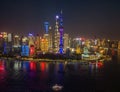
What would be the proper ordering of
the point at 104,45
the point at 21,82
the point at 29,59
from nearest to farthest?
1. the point at 21,82
2. the point at 29,59
3. the point at 104,45

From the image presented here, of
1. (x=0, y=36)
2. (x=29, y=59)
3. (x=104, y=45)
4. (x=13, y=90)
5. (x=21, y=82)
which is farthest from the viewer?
(x=104, y=45)

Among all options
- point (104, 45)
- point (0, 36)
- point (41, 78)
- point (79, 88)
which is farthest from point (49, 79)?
point (104, 45)

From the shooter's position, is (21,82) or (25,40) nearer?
(21,82)

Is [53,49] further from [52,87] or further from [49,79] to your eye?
[52,87]

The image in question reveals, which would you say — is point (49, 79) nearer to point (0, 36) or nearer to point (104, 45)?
point (0, 36)

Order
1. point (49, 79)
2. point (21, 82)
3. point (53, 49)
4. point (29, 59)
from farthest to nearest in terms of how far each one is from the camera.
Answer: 1. point (53, 49)
2. point (29, 59)
3. point (49, 79)
4. point (21, 82)

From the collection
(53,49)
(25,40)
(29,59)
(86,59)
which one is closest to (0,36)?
(25,40)

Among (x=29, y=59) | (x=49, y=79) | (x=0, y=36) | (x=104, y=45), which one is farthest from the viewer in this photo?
(x=104, y=45)

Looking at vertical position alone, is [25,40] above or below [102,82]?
above

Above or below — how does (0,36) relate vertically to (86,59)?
above
